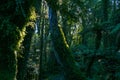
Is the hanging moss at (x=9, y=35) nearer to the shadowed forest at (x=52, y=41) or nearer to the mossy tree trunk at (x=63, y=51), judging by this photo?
the shadowed forest at (x=52, y=41)

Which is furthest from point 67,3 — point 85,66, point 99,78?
point 85,66

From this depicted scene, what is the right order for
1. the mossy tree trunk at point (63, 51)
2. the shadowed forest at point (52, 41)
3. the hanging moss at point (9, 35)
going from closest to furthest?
1. the hanging moss at point (9, 35)
2. the shadowed forest at point (52, 41)
3. the mossy tree trunk at point (63, 51)

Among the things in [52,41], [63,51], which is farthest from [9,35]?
[52,41]

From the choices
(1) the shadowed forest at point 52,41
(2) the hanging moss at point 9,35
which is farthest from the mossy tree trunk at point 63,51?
(2) the hanging moss at point 9,35

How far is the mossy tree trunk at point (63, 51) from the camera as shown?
11.8 meters

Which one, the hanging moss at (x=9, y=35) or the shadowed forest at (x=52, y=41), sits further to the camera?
the shadowed forest at (x=52, y=41)

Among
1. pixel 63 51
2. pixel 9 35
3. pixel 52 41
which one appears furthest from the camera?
pixel 52 41

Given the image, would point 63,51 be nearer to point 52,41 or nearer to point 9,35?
point 52,41

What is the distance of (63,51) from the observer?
12227mm

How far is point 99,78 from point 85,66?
2103mm

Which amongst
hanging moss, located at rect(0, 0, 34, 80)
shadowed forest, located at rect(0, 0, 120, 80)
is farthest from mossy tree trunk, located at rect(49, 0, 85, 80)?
hanging moss, located at rect(0, 0, 34, 80)

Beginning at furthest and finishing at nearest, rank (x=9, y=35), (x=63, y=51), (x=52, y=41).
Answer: (x=52, y=41) < (x=63, y=51) < (x=9, y=35)

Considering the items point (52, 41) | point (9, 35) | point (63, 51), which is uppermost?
point (9, 35)

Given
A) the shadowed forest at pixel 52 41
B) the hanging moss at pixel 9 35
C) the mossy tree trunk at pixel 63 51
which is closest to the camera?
the hanging moss at pixel 9 35
